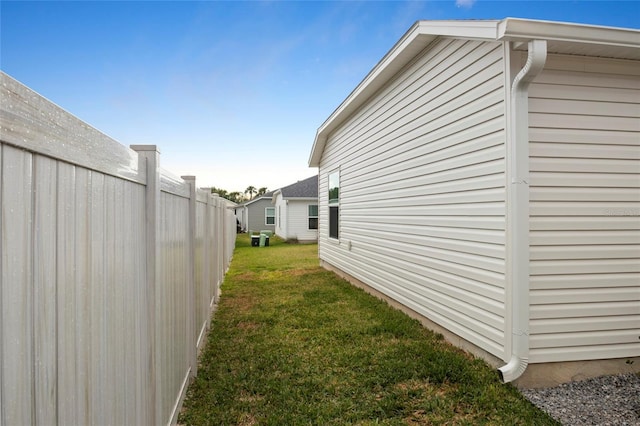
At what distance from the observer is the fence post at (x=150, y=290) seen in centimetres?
193

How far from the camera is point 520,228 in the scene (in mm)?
3275

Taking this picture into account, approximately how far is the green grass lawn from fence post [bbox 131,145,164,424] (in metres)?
1.01

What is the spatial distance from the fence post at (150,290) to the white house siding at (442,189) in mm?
2909

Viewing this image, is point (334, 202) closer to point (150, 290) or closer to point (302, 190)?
point (150, 290)

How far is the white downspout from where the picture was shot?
325cm

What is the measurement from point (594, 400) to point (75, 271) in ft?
12.3

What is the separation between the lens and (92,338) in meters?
1.23

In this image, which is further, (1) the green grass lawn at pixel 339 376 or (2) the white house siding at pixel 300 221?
(2) the white house siding at pixel 300 221

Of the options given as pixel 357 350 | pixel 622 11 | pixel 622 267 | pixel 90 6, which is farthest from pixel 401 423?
pixel 90 6

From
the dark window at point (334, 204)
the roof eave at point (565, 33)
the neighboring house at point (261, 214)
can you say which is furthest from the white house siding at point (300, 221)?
the roof eave at point (565, 33)

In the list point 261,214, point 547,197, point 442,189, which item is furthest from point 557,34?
point 261,214

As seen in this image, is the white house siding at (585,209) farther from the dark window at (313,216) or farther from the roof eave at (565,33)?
the dark window at (313,216)

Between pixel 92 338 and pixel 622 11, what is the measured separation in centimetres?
706

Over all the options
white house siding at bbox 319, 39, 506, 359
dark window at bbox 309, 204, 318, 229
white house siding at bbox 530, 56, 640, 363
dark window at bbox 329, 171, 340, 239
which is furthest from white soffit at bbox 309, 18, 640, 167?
dark window at bbox 309, 204, 318, 229
